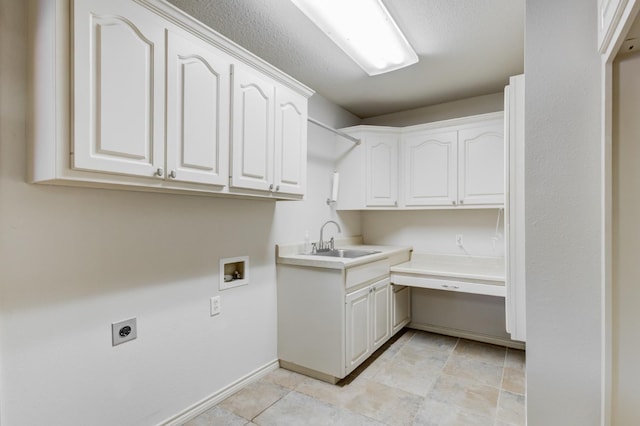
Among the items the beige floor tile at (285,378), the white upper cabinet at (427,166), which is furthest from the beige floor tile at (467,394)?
the white upper cabinet at (427,166)

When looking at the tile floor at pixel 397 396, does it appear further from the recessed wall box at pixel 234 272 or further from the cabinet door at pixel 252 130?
the cabinet door at pixel 252 130

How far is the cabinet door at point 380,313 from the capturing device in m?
2.62

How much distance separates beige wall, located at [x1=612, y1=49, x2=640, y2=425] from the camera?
1006 millimetres

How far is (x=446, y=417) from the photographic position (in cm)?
189

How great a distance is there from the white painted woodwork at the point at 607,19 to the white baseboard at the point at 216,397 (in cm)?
257

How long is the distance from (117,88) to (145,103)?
0.39 feet

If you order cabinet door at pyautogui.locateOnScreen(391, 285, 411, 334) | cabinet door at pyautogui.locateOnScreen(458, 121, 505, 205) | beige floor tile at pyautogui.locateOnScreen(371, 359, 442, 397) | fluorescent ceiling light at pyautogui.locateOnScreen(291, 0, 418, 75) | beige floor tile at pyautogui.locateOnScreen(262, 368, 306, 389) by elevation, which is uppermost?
fluorescent ceiling light at pyautogui.locateOnScreen(291, 0, 418, 75)

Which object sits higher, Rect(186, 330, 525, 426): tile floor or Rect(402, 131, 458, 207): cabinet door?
Rect(402, 131, 458, 207): cabinet door

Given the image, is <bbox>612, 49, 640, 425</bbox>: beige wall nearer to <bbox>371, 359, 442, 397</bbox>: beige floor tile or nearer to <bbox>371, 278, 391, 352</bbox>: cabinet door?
<bbox>371, 359, 442, 397</bbox>: beige floor tile

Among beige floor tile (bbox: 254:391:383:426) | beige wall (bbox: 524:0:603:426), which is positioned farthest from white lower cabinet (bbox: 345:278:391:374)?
beige wall (bbox: 524:0:603:426)

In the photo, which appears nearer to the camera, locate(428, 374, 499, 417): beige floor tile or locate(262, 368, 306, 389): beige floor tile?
locate(428, 374, 499, 417): beige floor tile

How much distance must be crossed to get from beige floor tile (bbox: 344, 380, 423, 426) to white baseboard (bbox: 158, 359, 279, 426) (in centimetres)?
68

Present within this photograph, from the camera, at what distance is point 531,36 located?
1235mm

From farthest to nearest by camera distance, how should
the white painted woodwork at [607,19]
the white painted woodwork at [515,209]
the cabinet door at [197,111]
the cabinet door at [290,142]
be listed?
the cabinet door at [290,142]
the white painted woodwork at [515,209]
the cabinet door at [197,111]
the white painted woodwork at [607,19]
